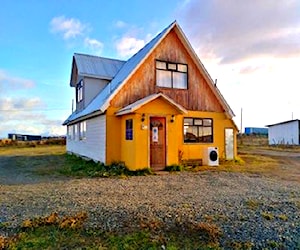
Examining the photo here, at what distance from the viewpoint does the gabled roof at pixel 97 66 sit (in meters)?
19.2

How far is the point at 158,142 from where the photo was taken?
14.0 meters

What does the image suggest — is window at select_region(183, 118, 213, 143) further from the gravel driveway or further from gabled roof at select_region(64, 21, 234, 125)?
the gravel driveway

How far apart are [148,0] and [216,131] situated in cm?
787

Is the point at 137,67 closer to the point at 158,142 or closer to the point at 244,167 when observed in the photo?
the point at 158,142

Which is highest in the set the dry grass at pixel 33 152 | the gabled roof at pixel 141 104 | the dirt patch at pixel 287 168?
the gabled roof at pixel 141 104

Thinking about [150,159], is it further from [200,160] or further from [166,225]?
[166,225]

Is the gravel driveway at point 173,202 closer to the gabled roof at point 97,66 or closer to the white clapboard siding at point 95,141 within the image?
the white clapboard siding at point 95,141

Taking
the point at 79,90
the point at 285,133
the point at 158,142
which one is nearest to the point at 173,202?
the point at 158,142

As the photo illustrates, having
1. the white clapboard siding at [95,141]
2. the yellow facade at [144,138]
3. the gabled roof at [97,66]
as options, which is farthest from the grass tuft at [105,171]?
the gabled roof at [97,66]

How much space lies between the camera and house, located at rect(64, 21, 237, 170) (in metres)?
13.3

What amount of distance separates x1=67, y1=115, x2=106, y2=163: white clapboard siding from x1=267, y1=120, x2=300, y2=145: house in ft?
101

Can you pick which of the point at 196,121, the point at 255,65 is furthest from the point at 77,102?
the point at 255,65

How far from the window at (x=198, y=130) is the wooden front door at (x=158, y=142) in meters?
2.25

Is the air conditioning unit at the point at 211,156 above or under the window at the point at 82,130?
under
